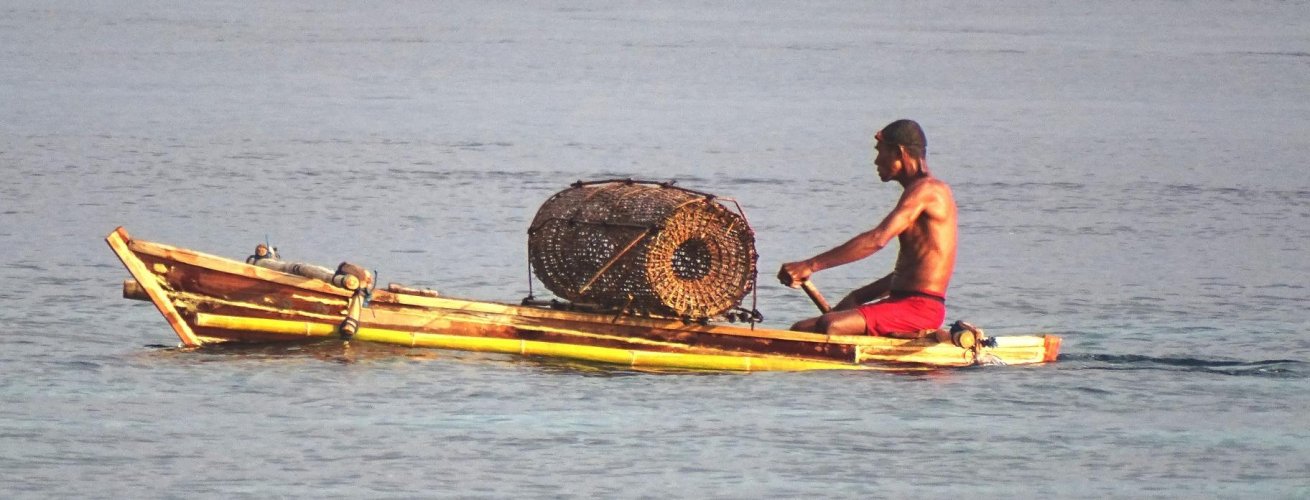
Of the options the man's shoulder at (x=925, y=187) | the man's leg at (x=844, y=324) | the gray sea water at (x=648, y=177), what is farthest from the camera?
the man's leg at (x=844, y=324)

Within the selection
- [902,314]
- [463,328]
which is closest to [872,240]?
[902,314]

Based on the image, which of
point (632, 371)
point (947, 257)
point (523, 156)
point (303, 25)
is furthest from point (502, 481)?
point (303, 25)

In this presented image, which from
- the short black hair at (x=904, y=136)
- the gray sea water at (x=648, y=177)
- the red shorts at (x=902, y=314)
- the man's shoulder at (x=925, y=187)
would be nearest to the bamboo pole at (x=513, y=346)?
the gray sea water at (x=648, y=177)

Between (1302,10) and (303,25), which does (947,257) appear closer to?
(303,25)

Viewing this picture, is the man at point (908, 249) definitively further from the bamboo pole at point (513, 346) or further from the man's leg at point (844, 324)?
the bamboo pole at point (513, 346)

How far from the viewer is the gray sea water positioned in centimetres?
1055

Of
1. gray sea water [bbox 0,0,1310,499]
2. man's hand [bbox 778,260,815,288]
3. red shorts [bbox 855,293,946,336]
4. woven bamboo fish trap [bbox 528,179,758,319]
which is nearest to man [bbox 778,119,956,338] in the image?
red shorts [bbox 855,293,946,336]

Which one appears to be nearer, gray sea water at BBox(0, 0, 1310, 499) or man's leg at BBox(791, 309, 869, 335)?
gray sea water at BBox(0, 0, 1310, 499)

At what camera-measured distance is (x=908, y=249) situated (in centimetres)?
1207

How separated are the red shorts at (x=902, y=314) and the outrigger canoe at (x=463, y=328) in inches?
2.7

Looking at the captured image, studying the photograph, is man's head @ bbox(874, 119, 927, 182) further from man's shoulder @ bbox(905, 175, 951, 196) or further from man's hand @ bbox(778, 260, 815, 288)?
man's hand @ bbox(778, 260, 815, 288)

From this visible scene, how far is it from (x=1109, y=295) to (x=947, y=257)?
4.71 m

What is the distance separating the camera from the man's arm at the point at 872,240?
11445 millimetres

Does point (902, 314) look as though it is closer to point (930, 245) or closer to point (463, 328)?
point (930, 245)
